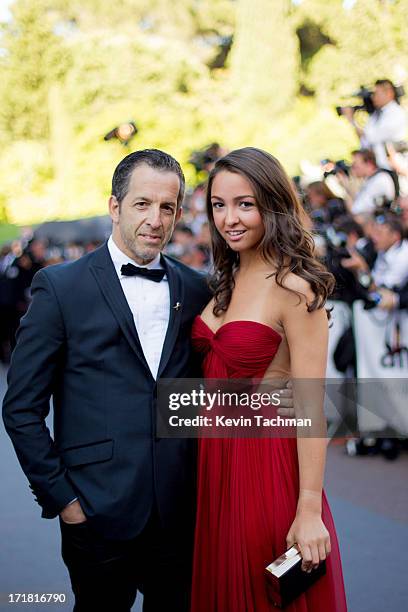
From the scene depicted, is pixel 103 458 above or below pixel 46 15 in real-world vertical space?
below

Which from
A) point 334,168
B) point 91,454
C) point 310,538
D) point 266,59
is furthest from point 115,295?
point 266,59

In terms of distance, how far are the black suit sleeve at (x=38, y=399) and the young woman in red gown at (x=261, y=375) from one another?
0.50m

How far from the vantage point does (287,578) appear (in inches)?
79.9

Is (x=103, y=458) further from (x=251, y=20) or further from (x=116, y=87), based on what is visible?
(x=251, y=20)

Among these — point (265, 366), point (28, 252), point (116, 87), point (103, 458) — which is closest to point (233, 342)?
point (265, 366)

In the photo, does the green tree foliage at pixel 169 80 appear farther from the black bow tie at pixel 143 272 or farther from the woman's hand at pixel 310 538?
the woman's hand at pixel 310 538

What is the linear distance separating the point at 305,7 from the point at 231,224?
1043 inches

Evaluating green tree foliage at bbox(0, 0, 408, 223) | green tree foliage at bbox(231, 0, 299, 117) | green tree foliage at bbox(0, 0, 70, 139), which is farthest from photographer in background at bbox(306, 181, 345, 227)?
green tree foliage at bbox(0, 0, 70, 139)

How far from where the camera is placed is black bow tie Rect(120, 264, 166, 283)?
7.57ft

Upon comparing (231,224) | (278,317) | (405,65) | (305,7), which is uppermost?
(305,7)

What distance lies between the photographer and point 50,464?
7.05 feet

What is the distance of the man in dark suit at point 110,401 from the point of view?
2184mm

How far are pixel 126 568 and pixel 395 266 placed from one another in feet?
12.4

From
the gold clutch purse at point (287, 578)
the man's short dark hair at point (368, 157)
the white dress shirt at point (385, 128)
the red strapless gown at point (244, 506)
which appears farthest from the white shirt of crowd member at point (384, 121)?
the gold clutch purse at point (287, 578)
